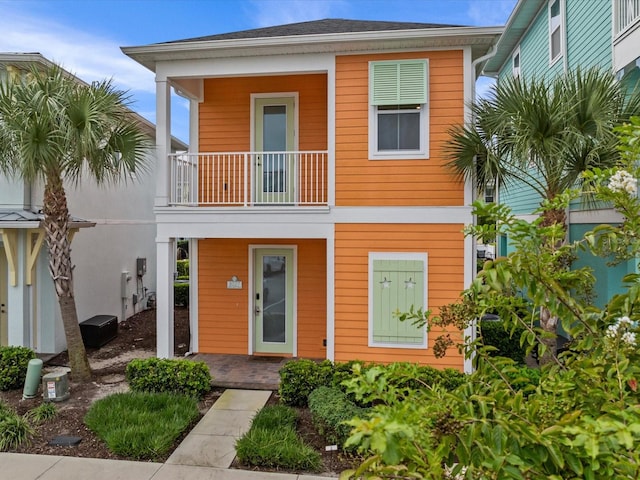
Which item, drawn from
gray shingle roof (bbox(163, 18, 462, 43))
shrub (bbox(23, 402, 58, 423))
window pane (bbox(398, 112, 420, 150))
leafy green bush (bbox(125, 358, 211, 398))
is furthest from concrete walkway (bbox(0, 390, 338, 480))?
gray shingle roof (bbox(163, 18, 462, 43))

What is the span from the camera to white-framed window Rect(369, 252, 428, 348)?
7598mm

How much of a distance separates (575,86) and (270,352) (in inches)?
286

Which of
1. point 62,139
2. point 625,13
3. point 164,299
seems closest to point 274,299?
point 164,299

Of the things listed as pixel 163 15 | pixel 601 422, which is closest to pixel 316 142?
pixel 601 422

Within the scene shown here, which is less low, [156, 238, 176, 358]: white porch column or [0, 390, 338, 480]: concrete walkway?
[156, 238, 176, 358]: white porch column

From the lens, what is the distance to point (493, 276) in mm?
2051

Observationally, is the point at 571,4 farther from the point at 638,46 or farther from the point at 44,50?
the point at 44,50

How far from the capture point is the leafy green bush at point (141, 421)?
5215mm

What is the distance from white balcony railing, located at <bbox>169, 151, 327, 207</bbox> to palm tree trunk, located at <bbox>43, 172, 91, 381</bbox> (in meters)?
1.85

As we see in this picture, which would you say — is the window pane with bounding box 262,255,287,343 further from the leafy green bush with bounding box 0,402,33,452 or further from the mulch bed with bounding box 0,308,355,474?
the leafy green bush with bounding box 0,402,33,452

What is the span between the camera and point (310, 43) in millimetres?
7527

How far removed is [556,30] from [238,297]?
1066cm

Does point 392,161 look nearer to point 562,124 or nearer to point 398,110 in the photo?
point 398,110

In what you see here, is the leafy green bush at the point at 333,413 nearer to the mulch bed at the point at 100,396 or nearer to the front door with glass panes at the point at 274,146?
the mulch bed at the point at 100,396
